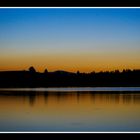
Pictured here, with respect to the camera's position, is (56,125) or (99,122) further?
(99,122)
